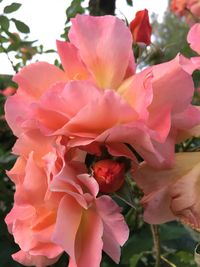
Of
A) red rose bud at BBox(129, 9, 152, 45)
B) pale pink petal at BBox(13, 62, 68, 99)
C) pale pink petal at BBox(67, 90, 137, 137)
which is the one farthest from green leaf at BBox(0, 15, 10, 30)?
pale pink petal at BBox(67, 90, 137, 137)

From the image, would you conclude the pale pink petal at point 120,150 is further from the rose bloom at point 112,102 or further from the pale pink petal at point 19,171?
the pale pink petal at point 19,171

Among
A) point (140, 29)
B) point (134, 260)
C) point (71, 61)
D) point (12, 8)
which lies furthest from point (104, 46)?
point (12, 8)

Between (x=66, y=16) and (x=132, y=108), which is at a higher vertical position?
(x=132, y=108)

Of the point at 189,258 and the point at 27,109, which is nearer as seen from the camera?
the point at 27,109

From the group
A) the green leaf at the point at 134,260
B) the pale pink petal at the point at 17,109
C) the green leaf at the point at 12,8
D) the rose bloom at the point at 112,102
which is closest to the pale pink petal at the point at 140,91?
the rose bloom at the point at 112,102

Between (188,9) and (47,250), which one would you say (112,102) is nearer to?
(47,250)

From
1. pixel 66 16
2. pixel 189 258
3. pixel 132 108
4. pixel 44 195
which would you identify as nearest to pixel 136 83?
pixel 132 108

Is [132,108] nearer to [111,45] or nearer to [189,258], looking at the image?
[111,45]
